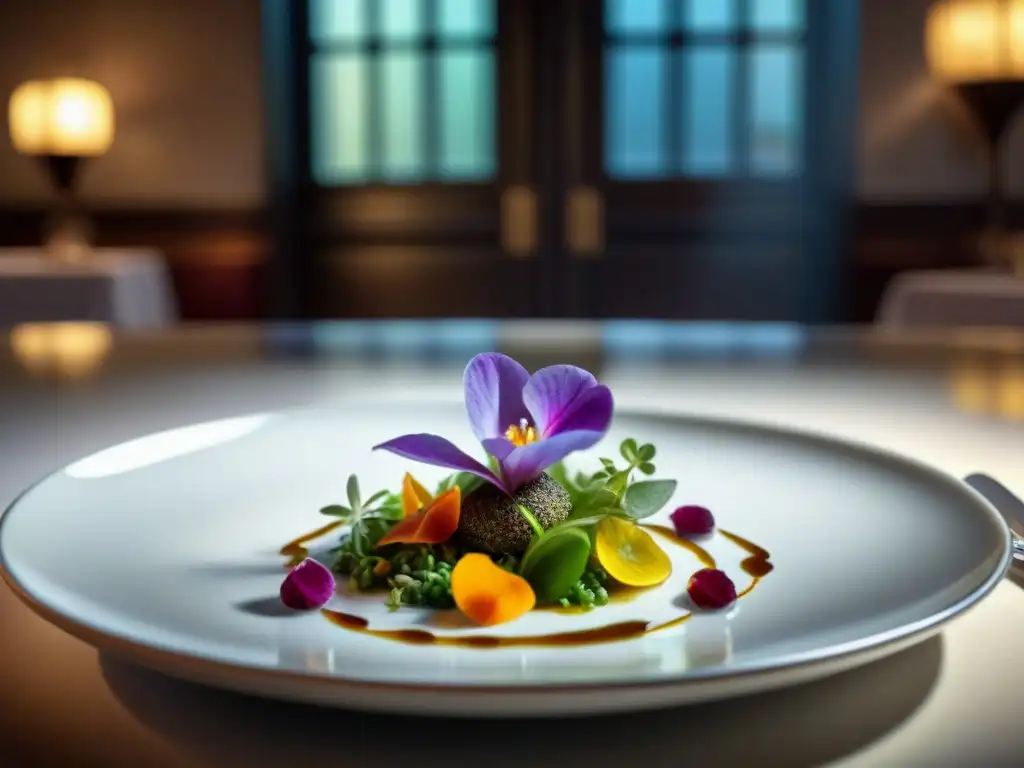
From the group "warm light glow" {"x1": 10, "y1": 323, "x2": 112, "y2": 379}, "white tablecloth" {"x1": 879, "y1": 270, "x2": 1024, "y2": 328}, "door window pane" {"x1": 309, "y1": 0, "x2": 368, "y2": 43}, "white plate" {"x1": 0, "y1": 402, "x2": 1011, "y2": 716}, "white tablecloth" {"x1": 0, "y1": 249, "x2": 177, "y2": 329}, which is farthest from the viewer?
"door window pane" {"x1": 309, "y1": 0, "x2": 368, "y2": 43}

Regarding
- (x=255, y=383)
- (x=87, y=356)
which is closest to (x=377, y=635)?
(x=255, y=383)

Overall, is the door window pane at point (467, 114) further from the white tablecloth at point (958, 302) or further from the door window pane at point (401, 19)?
the white tablecloth at point (958, 302)

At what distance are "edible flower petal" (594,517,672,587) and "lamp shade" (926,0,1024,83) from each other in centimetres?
343

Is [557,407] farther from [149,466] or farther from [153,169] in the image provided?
[153,169]

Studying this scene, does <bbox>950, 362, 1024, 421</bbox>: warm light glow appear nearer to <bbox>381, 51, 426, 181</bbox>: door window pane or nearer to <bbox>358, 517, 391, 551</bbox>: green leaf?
<bbox>358, 517, 391, 551</bbox>: green leaf

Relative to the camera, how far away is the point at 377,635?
1.12ft

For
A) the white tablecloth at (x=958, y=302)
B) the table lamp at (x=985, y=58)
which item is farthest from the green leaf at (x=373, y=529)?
the table lamp at (x=985, y=58)

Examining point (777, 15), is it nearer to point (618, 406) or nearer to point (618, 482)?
point (618, 406)

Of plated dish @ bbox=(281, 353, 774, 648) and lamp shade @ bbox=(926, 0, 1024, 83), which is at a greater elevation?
lamp shade @ bbox=(926, 0, 1024, 83)

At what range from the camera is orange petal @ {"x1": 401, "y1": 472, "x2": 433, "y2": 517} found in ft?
1.40

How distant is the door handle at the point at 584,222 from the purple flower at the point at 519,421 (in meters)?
3.72

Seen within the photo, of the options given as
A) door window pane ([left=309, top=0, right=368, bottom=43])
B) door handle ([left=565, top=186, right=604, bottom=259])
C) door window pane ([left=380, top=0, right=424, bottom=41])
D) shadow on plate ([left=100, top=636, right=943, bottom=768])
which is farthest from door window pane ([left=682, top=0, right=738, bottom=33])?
shadow on plate ([left=100, top=636, right=943, bottom=768])

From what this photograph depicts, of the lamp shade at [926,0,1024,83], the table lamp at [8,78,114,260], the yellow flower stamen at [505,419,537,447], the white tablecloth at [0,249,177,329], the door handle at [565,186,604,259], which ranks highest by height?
the lamp shade at [926,0,1024,83]

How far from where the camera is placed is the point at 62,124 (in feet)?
12.1
